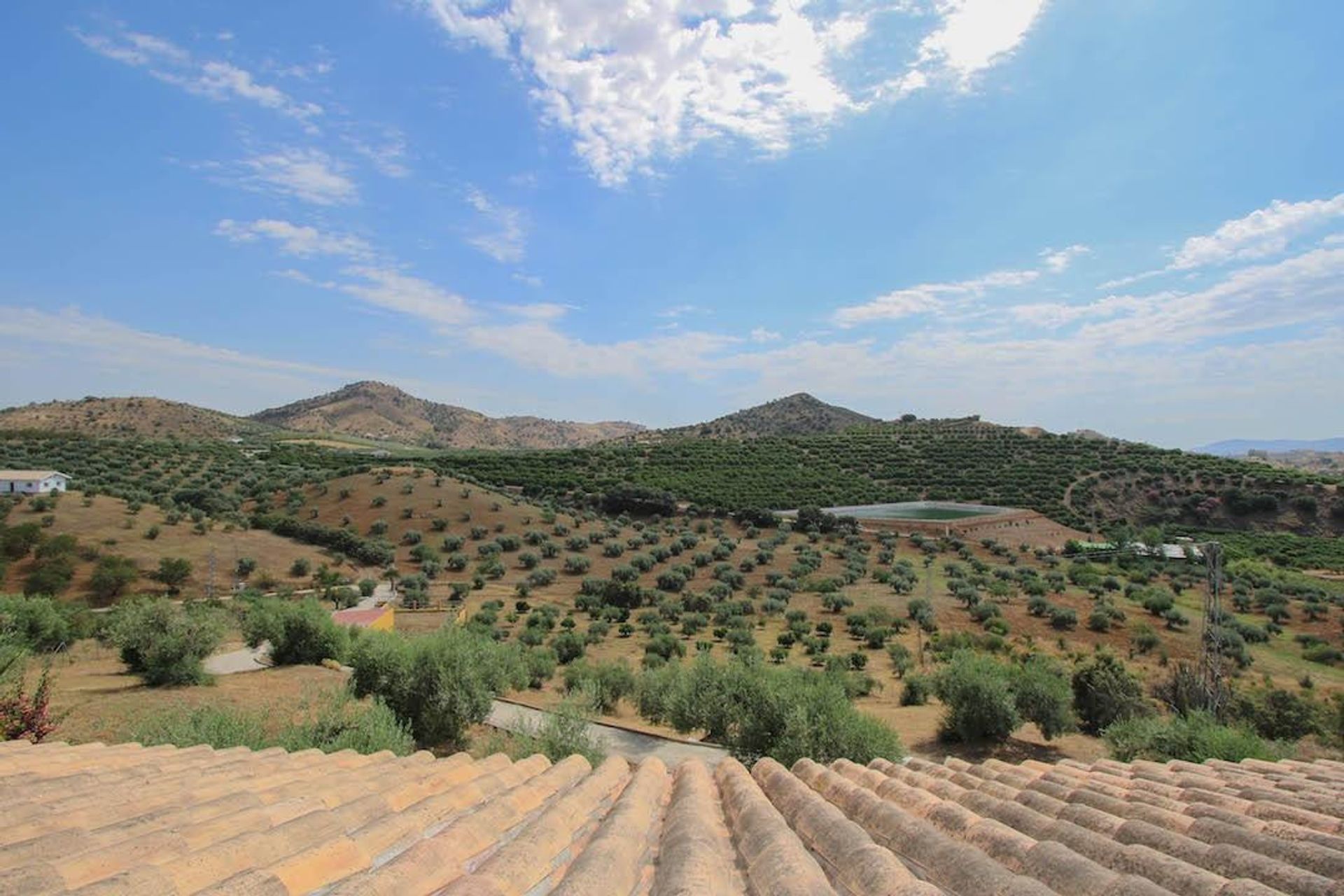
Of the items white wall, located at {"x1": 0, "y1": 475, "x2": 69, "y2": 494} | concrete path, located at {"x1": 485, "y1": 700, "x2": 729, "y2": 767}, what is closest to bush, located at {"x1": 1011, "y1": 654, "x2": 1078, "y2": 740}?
concrete path, located at {"x1": 485, "y1": 700, "x2": 729, "y2": 767}

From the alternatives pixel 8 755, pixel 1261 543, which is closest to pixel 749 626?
pixel 8 755

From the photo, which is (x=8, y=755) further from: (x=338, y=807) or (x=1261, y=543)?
(x=1261, y=543)

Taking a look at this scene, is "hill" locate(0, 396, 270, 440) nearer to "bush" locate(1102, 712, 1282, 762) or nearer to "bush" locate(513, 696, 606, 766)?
"bush" locate(513, 696, 606, 766)

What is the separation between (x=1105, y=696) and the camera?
70.1 feet

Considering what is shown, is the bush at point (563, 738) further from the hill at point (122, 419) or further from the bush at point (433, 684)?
the hill at point (122, 419)

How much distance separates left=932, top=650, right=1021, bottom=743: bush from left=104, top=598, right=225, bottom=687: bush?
67.6 feet

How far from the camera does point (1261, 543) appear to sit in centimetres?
5653

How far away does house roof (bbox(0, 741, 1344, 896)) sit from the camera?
9.47ft

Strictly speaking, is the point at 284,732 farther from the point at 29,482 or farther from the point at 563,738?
the point at 29,482

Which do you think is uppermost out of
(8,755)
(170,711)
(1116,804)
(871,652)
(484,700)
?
(1116,804)

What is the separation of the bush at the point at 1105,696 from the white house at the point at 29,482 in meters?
63.5

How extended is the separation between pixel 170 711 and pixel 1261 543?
7350cm

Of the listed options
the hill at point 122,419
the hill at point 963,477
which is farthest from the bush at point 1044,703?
the hill at point 122,419

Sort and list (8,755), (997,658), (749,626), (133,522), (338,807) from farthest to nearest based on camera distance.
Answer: (133,522) → (749,626) → (997,658) → (8,755) → (338,807)
